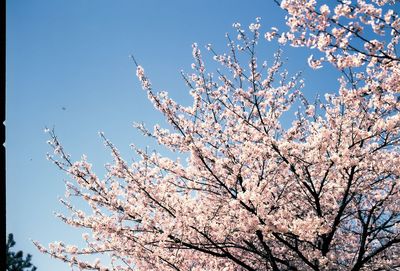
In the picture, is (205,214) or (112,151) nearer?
(205,214)

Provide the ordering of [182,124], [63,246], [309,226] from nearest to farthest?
[309,226]
[182,124]
[63,246]

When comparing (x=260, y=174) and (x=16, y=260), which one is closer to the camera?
(x=260, y=174)

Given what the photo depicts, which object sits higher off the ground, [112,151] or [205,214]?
[112,151]

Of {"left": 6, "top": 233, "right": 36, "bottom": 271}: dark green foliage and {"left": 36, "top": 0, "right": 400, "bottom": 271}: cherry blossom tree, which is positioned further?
{"left": 6, "top": 233, "right": 36, "bottom": 271}: dark green foliage

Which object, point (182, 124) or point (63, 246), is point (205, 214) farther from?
point (63, 246)

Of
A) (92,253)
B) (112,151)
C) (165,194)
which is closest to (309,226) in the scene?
(165,194)

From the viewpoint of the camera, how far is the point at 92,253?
7.25m

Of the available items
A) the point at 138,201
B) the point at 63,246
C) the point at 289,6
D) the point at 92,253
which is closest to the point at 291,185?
the point at 138,201

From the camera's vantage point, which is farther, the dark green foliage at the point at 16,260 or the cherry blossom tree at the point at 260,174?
the dark green foliage at the point at 16,260

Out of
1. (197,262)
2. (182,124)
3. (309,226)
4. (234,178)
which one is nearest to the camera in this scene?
(309,226)

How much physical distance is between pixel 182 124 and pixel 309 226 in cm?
326

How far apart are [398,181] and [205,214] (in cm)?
386
